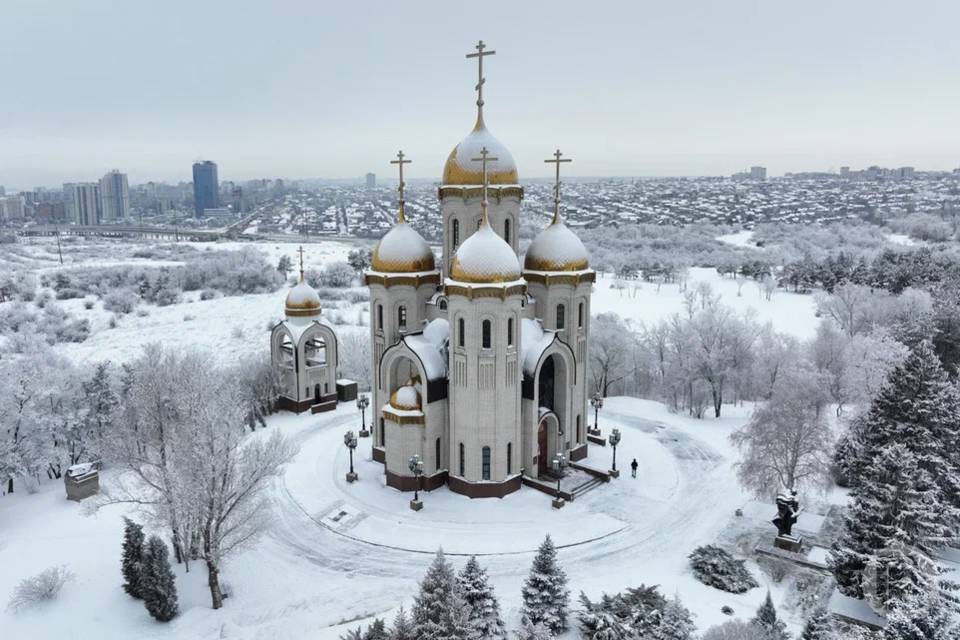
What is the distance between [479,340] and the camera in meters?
22.7

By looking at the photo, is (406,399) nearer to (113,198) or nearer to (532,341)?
(532,341)

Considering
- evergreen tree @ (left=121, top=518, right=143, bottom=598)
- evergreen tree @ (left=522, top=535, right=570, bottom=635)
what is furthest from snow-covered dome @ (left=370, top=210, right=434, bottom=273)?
evergreen tree @ (left=522, top=535, right=570, bottom=635)

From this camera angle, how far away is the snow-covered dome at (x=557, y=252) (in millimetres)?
25250

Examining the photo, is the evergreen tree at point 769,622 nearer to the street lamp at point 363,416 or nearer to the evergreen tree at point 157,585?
the evergreen tree at point 157,585

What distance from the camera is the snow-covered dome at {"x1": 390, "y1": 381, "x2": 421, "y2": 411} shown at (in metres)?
23.7

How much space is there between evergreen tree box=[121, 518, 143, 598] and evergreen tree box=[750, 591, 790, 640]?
15.5 metres

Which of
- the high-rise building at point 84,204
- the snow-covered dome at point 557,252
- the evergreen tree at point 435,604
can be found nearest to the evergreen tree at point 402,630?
the evergreen tree at point 435,604

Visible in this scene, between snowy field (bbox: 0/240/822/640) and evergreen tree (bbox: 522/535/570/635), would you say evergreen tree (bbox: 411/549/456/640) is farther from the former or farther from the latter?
snowy field (bbox: 0/240/822/640)

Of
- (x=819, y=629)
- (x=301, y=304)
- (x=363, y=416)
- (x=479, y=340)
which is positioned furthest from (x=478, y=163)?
(x=819, y=629)

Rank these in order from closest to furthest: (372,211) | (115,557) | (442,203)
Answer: (115,557) → (442,203) → (372,211)

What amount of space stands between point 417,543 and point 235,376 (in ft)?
54.0

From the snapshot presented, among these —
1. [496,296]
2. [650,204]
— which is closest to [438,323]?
[496,296]

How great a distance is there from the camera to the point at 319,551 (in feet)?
67.8

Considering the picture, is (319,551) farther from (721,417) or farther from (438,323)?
(721,417)
